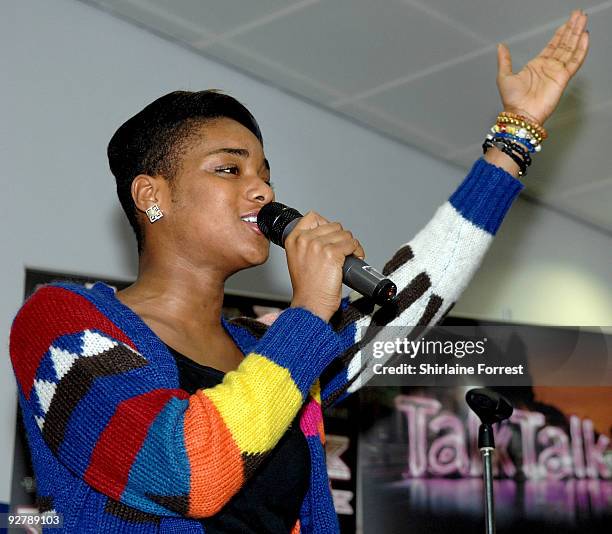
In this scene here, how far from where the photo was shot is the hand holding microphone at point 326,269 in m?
1.40

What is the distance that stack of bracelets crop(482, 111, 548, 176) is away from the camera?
1.84 meters

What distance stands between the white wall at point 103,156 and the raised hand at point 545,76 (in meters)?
1.57

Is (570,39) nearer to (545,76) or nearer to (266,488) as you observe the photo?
(545,76)

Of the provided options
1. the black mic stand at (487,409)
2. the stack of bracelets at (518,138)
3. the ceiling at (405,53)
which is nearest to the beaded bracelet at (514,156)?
the stack of bracelets at (518,138)

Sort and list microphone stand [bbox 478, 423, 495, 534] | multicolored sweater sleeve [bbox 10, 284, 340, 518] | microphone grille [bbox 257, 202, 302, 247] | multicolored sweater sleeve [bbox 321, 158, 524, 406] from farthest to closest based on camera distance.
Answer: microphone stand [bbox 478, 423, 495, 534] → multicolored sweater sleeve [bbox 321, 158, 524, 406] → microphone grille [bbox 257, 202, 302, 247] → multicolored sweater sleeve [bbox 10, 284, 340, 518]

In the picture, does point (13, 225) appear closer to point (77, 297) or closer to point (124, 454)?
point (77, 297)

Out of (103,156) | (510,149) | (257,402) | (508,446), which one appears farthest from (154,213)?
(508,446)

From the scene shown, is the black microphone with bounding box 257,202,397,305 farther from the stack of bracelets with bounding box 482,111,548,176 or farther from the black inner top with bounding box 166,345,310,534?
the stack of bracelets with bounding box 482,111,548,176

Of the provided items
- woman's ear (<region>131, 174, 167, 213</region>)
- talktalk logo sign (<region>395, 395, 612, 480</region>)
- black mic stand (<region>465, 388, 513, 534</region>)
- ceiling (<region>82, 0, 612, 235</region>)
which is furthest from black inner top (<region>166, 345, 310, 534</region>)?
talktalk logo sign (<region>395, 395, 612, 480</region>)

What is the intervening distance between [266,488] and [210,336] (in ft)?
0.96

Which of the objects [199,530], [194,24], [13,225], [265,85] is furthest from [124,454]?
[265,85]

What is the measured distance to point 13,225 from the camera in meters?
2.99

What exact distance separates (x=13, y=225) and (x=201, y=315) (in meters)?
1.47

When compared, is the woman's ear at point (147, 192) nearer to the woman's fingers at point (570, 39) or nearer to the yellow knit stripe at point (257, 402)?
the yellow knit stripe at point (257, 402)
